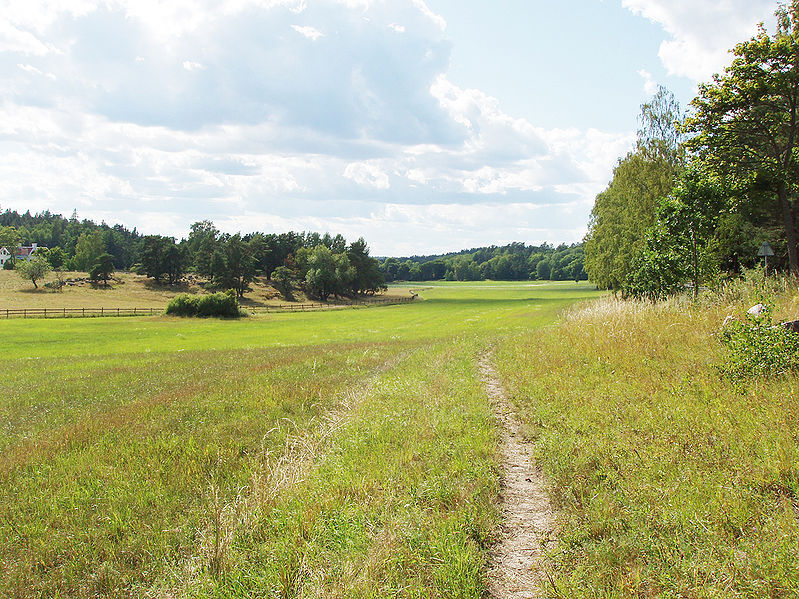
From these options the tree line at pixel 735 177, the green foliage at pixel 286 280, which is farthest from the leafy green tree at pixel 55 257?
the tree line at pixel 735 177

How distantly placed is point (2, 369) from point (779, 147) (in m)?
39.0

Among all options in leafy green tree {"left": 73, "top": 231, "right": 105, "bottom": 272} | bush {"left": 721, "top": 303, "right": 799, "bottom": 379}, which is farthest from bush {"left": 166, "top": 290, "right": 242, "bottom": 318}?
leafy green tree {"left": 73, "top": 231, "right": 105, "bottom": 272}

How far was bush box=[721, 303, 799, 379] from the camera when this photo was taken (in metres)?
8.16

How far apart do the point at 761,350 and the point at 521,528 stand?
5916 mm

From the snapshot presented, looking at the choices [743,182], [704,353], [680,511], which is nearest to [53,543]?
[680,511]

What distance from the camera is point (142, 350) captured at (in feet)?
108

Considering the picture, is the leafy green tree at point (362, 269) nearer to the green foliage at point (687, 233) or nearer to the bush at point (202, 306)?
the bush at point (202, 306)

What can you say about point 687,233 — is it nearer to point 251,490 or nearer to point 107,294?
point 251,490

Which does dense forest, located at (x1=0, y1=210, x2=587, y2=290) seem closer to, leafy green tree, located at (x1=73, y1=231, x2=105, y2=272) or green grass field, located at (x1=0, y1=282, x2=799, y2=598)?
leafy green tree, located at (x1=73, y1=231, x2=105, y2=272)

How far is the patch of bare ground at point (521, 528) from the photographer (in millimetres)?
4531

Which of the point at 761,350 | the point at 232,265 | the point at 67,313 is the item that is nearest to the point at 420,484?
the point at 761,350

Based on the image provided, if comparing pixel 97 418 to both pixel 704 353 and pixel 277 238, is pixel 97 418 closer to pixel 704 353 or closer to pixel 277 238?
pixel 704 353

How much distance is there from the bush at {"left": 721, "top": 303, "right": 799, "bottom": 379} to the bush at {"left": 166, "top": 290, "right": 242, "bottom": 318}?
64.7 metres

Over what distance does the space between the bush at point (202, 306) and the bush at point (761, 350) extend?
212ft
